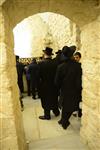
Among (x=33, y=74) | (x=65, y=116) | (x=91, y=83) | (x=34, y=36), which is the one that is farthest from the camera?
(x=34, y=36)

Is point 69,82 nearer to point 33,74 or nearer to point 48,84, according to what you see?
point 48,84

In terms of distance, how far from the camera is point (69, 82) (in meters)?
4.05

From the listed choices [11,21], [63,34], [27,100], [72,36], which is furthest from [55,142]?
[63,34]

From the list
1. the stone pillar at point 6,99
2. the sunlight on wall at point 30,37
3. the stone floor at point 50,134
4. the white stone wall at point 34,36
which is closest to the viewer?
the stone pillar at point 6,99

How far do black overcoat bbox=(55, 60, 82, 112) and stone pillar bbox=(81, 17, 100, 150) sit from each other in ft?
1.81

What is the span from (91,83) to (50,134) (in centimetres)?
137

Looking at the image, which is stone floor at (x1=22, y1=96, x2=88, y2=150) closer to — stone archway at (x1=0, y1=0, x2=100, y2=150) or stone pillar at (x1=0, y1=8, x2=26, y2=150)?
stone archway at (x1=0, y1=0, x2=100, y2=150)

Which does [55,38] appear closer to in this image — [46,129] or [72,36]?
[72,36]

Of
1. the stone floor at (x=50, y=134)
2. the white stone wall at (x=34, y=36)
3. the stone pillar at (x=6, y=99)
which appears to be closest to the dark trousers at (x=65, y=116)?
the stone floor at (x=50, y=134)

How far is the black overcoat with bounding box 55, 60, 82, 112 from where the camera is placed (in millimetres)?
4023

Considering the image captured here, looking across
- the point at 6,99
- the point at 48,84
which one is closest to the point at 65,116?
the point at 48,84

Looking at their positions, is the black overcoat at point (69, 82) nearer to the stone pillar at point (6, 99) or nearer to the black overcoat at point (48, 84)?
the black overcoat at point (48, 84)

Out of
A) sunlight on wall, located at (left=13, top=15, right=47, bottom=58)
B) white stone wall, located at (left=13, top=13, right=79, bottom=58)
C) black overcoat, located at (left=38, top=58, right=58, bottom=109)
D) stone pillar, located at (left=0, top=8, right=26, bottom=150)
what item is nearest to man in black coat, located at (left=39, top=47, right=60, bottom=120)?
black overcoat, located at (left=38, top=58, right=58, bottom=109)

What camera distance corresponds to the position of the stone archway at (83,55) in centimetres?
268
